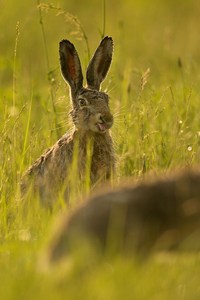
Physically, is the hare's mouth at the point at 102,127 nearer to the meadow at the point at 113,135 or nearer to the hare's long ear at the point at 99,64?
the meadow at the point at 113,135

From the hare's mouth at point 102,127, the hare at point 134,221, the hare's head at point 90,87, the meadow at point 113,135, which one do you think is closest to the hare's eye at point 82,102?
the hare's head at point 90,87

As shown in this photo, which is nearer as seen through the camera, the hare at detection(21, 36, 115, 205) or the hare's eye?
the hare at detection(21, 36, 115, 205)

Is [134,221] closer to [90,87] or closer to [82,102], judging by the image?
[82,102]

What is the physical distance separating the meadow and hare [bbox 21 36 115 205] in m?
0.11

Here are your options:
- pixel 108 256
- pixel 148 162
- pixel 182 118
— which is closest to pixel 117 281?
pixel 108 256

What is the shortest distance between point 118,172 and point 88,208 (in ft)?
10.4

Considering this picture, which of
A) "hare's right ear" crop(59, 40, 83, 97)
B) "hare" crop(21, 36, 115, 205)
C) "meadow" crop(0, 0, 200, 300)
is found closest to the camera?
"meadow" crop(0, 0, 200, 300)

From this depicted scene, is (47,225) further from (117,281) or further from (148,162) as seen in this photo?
(148,162)

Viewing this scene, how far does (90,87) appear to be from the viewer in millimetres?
8023

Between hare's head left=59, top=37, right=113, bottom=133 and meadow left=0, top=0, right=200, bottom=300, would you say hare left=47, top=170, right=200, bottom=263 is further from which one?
hare's head left=59, top=37, right=113, bottom=133

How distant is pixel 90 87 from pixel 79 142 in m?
0.66

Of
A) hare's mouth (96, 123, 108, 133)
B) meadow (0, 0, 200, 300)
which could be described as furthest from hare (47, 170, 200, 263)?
hare's mouth (96, 123, 108, 133)

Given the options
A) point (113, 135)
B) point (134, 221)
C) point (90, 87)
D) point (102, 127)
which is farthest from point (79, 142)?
point (134, 221)

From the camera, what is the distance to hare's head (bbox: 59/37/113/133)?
24.4 feet
